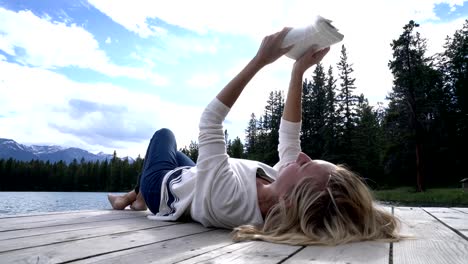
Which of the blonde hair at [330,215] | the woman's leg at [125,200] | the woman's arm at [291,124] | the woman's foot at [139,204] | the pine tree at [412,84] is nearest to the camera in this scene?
the blonde hair at [330,215]

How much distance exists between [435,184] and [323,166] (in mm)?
35581

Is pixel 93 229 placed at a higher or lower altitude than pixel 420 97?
lower

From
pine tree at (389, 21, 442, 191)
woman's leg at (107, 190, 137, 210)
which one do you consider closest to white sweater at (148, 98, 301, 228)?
woman's leg at (107, 190, 137, 210)

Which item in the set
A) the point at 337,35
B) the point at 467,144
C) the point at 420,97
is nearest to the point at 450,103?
the point at 467,144

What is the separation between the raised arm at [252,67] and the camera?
2.30 meters

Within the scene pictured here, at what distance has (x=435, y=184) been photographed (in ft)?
109

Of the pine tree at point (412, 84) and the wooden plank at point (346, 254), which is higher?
the pine tree at point (412, 84)

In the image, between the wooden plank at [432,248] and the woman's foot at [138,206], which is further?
the woman's foot at [138,206]

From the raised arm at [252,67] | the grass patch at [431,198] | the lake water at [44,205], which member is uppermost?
the raised arm at [252,67]

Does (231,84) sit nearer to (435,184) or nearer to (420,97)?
(420,97)

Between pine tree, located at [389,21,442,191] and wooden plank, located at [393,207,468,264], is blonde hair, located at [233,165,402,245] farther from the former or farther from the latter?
pine tree, located at [389,21,442,191]

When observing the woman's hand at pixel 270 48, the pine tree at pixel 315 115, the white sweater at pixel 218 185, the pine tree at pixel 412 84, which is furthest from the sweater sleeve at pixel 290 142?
the pine tree at pixel 315 115

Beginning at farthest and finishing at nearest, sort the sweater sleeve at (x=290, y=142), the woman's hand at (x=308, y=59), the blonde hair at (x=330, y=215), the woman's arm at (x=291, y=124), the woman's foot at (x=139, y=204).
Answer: the woman's foot at (x=139, y=204), the sweater sleeve at (x=290, y=142), the woman's arm at (x=291, y=124), the woman's hand at (x=308, y=59), the blonde hair at (x=330, y=215)

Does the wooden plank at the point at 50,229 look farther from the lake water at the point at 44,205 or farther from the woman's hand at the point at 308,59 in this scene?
the woman's hand at the point at 308,59
